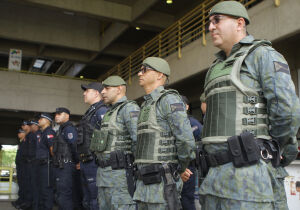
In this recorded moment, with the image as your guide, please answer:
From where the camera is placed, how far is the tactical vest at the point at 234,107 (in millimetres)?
1651

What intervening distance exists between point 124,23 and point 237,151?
11.8 meters

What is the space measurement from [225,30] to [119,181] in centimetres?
189

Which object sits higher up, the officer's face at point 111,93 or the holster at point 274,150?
the officer's face at point 111,93

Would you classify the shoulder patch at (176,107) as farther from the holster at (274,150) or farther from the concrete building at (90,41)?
the concrete building at (90,41)

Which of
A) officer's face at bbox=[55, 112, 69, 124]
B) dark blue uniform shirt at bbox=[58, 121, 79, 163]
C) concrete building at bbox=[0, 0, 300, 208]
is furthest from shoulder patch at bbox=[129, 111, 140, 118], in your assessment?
concrete building at bbox=[0, 0, 300, 208]

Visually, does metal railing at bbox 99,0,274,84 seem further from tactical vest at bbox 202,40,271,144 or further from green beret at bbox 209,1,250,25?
tactical vest at bbox 202,40,271,144

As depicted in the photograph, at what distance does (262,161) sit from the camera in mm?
1598

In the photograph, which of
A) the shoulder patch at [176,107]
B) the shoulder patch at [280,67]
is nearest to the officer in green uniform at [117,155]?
the shoulder patch at [176,107]

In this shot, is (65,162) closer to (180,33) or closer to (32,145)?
(32,145)

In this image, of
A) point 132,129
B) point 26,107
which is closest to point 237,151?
point 132,129

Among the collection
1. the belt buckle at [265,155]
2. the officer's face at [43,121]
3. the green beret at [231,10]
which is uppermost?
the green beret at [231,10]

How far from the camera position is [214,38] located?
1.87 meters

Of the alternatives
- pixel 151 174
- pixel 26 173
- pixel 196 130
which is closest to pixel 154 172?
pixel 151 174

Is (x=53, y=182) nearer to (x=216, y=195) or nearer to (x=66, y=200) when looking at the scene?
(x=66, y=200)
